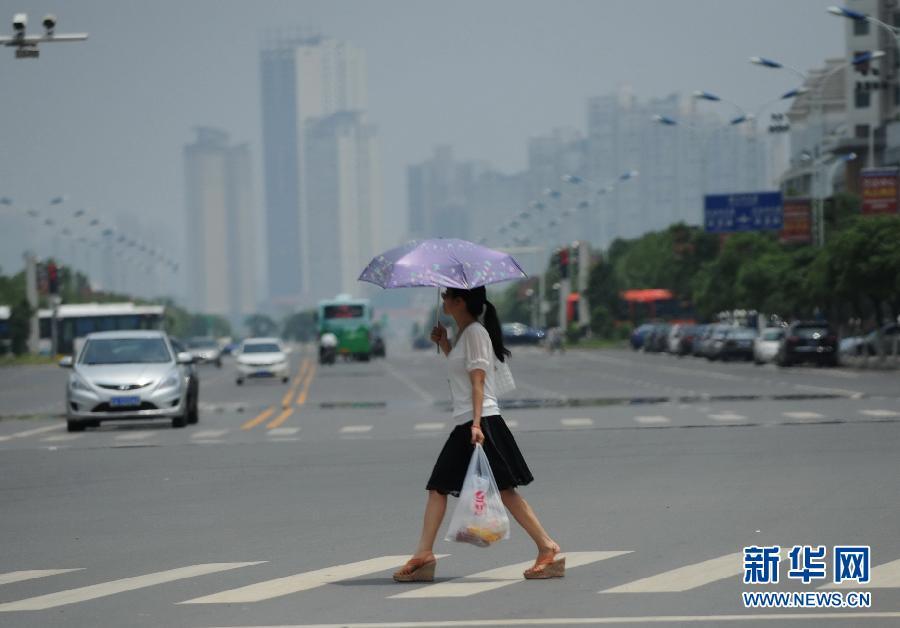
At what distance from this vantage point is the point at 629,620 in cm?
945

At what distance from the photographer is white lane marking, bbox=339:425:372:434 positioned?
27.8 meters

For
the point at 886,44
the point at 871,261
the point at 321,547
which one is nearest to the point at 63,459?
the point at 321,547

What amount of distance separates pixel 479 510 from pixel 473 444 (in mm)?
423

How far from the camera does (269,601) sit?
10.4 meters

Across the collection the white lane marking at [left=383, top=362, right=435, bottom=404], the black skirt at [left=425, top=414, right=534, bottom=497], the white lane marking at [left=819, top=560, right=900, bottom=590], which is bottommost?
the white lane marking at [left=383, top=362, right=435, bottom=404]

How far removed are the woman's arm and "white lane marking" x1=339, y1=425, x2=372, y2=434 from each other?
16.8 meters

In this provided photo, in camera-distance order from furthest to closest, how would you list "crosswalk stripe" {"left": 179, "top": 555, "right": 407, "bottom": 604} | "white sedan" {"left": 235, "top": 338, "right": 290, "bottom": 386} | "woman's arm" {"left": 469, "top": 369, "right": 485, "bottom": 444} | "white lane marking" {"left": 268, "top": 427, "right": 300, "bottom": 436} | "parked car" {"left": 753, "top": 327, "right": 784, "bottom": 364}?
"parked car" {"left": 753, "top": 327, "right": 784, "bottom": 364} → "white sedan" {"left": 235, "top": 338, "right": 290, "bottom": 386} → "white lane marking" {"left": 268, "top": 427, "right": 300, "bottom": 436} → "woman's arm" {"left": 469, "top": 369, "right": 485, "bottom": 444} → "crosswalk stripe" {"left": 179, "top": 555, "right": 407, "bottom": 604}

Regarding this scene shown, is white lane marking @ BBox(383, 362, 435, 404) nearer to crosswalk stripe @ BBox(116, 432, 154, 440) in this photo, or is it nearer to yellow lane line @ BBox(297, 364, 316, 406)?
yellow lane line @ BBox(297, 364, 316, 406)

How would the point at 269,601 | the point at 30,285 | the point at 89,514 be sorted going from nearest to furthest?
the point at 269,601 → the point at 89,514 → the point at 30,285

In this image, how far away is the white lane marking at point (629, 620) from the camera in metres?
9.38

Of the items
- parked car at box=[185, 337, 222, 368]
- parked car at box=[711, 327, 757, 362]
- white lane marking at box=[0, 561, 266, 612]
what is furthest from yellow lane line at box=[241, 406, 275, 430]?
parked car at box=[185, 337, 222, 368]

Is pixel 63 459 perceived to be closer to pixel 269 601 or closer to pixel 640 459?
pixel 640 459

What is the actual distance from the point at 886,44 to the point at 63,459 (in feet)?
305

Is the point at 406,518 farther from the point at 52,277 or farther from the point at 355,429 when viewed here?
the point at 52,277
